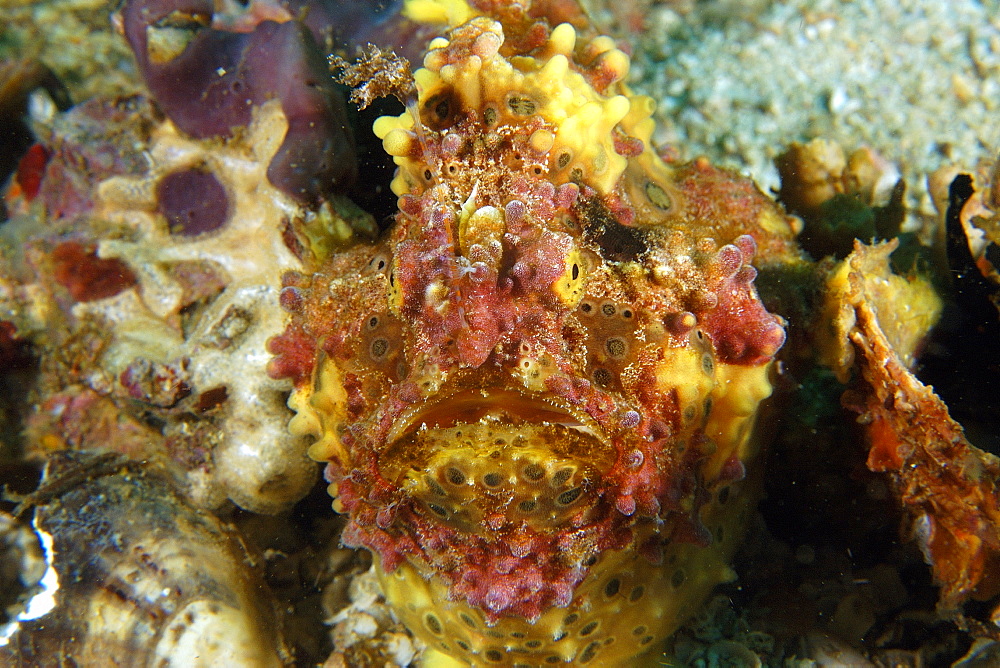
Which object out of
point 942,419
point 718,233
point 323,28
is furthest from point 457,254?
point 323,28

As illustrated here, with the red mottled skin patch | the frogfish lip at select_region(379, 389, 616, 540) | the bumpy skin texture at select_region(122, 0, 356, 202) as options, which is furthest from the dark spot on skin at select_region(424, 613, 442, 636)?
the red mottled skin patch

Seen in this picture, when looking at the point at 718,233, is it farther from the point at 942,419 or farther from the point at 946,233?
the point at 946,233

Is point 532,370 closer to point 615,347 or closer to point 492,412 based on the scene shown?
point 492,412

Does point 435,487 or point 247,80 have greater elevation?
point 247,80

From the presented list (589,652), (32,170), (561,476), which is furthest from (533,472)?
(32,170)

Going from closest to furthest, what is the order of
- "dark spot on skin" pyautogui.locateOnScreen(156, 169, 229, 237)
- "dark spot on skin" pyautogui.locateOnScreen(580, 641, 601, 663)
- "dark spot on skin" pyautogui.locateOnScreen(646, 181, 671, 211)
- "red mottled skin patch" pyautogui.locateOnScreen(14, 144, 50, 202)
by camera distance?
"dark spot on skin" pyautogui.locateOnScreen(580, 641, 601, 663) → "dark spot on skin" pyautogui.locateOnScreen(646, 181, 671, 211) → "dark spot on skin" pyautogui.locateOnScreen(156, 169, 229, 237) → "red mottled skin patch" pyautogui.locateOnScreen(14, 144, 50, 202)

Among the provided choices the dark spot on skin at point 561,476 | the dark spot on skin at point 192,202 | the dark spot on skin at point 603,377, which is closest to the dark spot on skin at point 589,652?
the dark spot on skin at point 561,476

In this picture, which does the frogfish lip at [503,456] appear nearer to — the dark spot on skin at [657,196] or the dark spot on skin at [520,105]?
the dark spot on skin at [520,105]

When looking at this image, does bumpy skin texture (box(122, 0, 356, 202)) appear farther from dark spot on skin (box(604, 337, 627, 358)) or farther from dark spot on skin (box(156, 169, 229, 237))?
dark spot on skin (box(604, 337, 627, 358))
